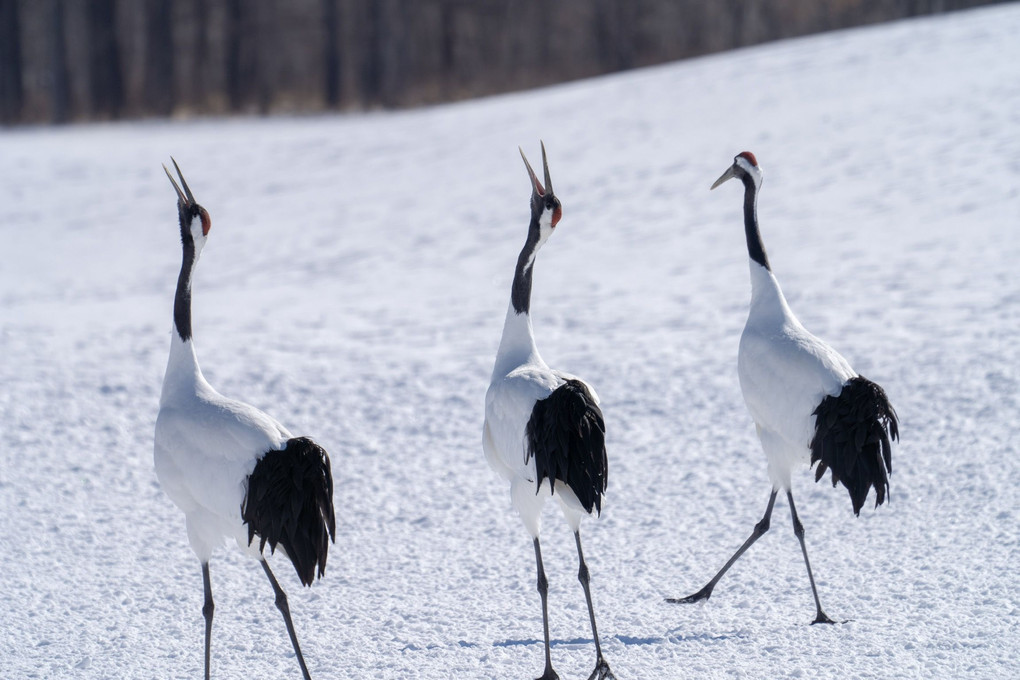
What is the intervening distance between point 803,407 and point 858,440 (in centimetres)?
29

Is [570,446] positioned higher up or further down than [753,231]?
further down

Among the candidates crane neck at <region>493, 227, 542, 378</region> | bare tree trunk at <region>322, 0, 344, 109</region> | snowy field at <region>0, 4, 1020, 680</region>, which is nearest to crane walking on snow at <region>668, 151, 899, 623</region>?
snowy field at <region>0, 4, 1020, 680</region>

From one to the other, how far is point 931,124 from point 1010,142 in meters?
1.07

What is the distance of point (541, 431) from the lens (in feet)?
11.5

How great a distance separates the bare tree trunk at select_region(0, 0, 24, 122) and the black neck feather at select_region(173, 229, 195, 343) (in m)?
19.1

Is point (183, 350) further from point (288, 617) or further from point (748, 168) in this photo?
point (748, 168)

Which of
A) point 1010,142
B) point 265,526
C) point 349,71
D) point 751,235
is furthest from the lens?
point 349,71

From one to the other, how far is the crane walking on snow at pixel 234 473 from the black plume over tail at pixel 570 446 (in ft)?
2.28

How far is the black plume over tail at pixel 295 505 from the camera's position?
3.23m

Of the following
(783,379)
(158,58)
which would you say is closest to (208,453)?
(783,379)

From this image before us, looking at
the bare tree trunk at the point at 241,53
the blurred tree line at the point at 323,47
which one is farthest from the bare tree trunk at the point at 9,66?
the bare tree trunk at the point at 241,53

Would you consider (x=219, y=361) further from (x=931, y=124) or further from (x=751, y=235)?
(x=931, y=124)

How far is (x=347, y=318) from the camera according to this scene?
27.9 feet

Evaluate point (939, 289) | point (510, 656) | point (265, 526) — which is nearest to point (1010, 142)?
point (939, 289)
